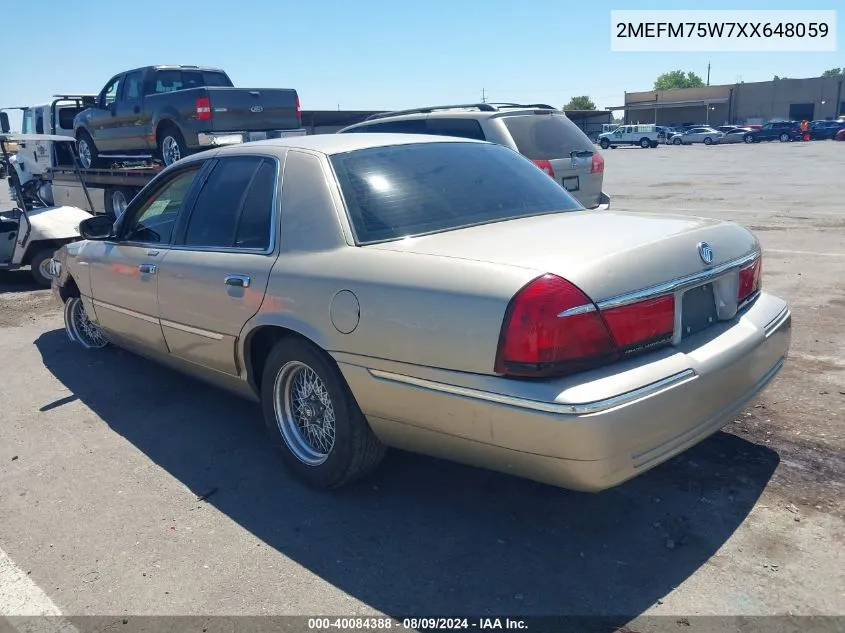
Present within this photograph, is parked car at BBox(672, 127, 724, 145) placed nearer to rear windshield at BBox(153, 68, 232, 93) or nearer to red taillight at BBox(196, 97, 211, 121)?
rear windshield at BBox(153, 68, 232, 93)

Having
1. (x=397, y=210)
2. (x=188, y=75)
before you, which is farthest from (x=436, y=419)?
(x=188, y=75)

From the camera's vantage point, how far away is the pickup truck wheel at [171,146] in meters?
10.8

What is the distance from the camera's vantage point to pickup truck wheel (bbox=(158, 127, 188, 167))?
10.8 m

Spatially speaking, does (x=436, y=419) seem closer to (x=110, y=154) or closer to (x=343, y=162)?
(x=343, y=162)

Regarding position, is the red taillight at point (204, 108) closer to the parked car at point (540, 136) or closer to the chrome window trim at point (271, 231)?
the parked car at point (540, 136)

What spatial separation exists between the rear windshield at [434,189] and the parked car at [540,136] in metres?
4.13

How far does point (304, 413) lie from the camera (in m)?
3.76

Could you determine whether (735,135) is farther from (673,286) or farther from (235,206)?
(673,286)

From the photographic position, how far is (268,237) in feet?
12.5

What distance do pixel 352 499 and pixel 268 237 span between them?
1.39 meters

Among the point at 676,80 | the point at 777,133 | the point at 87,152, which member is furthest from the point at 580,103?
the point at 87,152

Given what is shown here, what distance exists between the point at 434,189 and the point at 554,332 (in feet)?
4.45

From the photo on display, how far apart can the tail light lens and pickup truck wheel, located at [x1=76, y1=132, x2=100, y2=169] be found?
1247 centimetres

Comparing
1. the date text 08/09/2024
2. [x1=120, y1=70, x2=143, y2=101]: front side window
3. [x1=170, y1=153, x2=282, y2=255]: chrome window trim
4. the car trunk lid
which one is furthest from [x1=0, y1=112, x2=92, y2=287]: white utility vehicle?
the date text 08/09/2024
